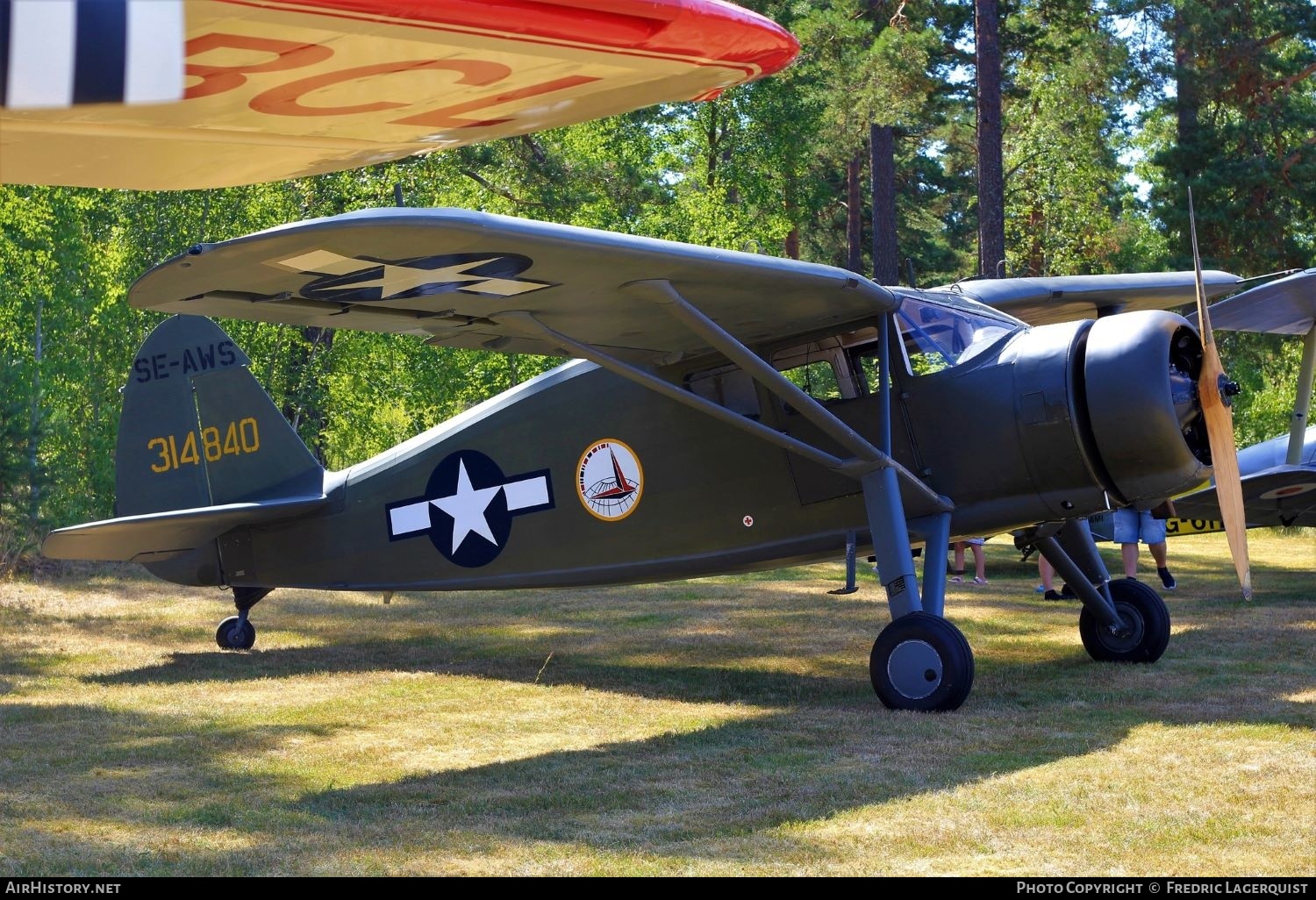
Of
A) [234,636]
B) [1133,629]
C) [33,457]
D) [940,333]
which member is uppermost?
[33,457]

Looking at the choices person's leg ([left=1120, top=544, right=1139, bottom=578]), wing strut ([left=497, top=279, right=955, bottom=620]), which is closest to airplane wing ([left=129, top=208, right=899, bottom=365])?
wing strut ([left=497, top=279, right=955, bottom=620])

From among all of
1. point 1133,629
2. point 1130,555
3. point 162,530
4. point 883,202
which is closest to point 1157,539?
point 1130,555

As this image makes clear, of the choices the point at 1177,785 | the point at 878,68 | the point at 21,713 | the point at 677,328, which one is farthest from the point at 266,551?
the point at 878,68

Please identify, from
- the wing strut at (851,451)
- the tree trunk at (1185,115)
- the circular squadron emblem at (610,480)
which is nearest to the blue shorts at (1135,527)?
the wing strut at (851,451)

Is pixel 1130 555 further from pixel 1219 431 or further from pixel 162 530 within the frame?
pixel 162 530

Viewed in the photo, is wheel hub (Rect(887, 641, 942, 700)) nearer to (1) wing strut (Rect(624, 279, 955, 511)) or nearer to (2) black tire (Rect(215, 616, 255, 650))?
(1) wing strut (Rect(624, 279, 955, 511))

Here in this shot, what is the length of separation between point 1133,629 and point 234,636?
6.58m

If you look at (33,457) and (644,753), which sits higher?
(33,457)

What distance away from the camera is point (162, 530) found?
9797mm

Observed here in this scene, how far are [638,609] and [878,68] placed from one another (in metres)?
14.2

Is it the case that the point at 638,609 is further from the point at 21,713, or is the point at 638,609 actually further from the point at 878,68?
the point at 878,68

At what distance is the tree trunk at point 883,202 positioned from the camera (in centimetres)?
2806

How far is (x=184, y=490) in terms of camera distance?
10.4 metres

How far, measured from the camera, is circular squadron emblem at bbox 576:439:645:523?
8.62 m
